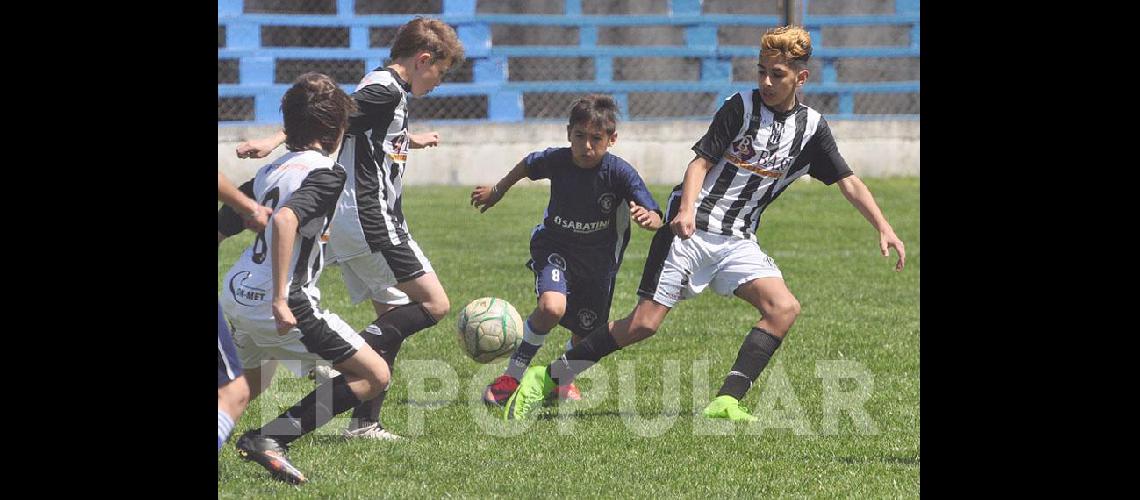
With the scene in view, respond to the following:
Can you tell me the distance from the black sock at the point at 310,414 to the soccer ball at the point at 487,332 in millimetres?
1455

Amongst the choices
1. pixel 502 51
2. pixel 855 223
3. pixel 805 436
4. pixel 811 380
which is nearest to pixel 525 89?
pixel 502 51

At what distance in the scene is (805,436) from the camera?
5.96 metres

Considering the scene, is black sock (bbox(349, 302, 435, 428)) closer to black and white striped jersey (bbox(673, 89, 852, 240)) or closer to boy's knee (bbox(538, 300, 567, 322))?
boy's knee (bbox(538, 300, 567, 322))

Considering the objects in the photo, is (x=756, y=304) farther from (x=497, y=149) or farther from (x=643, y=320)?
(x=497, y=149)

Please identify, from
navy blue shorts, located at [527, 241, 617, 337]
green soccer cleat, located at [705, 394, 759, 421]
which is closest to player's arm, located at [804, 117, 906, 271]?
green soccer cleat, located at [705, 394, 759, 421]

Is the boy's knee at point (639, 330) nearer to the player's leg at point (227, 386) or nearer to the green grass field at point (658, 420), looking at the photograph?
the green grass field at point (658, 420)

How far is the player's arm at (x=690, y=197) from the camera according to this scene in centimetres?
623

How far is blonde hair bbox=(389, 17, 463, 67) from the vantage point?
6.22m

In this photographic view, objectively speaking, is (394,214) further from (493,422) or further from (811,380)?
(811,380)

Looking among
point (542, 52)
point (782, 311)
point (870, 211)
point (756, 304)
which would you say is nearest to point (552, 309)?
point (756, 304)

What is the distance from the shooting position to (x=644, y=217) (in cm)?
629

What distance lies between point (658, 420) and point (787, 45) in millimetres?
1739

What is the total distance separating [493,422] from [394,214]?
40.0 inches

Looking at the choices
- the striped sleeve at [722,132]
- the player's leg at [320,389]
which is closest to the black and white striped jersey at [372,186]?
the player's leg at [320,389]
